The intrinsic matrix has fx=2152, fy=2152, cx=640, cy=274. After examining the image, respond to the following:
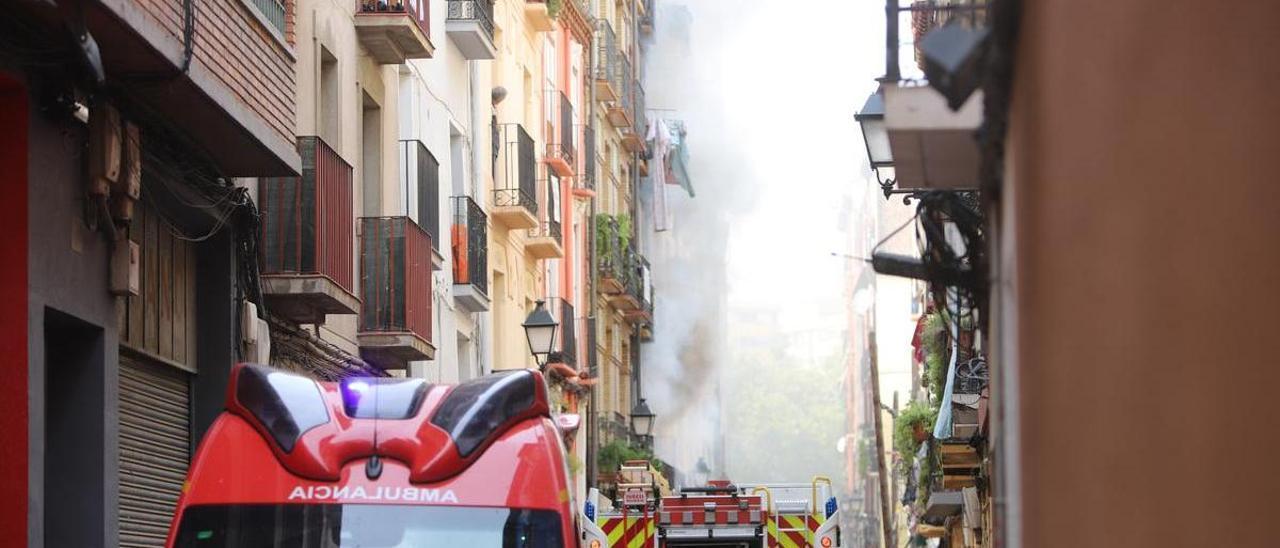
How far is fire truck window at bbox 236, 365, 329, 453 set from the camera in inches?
395

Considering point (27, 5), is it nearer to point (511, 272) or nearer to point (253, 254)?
point (253, 254)

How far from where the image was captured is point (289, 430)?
10039 mm

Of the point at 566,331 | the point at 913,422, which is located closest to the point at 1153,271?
the point at 913,422

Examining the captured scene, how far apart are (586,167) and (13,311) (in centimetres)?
3037

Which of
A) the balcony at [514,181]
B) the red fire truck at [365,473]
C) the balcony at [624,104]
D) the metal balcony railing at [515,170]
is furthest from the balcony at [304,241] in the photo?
the balcony at [624,104]

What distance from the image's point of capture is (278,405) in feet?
33.0

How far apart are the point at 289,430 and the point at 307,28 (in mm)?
10789

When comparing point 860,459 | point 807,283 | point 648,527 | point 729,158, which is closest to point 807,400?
point 807,283

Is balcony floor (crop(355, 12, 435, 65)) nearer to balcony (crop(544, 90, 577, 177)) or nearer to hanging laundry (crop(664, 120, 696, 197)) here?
balcony (crop(544, 90, 577, 177))

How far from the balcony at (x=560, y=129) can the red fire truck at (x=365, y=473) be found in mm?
27454

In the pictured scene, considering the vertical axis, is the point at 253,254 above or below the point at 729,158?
below

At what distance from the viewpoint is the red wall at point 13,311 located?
1219 cm

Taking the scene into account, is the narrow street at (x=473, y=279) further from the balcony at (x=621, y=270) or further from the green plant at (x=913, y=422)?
the balcony at (x=621, y=270)

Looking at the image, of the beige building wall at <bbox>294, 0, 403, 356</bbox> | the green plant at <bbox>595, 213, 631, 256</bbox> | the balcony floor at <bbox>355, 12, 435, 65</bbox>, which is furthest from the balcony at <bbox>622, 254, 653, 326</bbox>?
the balcony floor at <bbox>355, 12, 435, 65</bbox>
